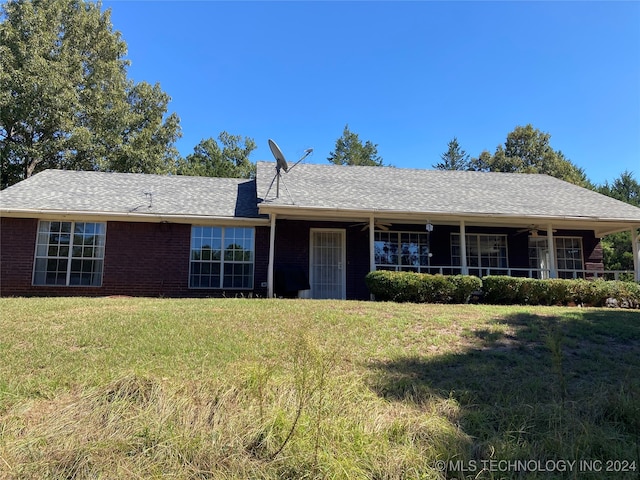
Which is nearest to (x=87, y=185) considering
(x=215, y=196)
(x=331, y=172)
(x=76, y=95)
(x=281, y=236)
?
(x=215, y=196)

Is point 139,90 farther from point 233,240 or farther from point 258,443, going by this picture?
point 258,443

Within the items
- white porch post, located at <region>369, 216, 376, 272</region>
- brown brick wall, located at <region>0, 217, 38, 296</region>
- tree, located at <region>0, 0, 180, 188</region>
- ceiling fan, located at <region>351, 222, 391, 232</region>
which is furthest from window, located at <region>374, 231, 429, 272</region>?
tree, located at <region>0, 0, 180, 188</region>

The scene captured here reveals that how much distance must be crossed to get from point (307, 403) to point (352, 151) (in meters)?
40.6

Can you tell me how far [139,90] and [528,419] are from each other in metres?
31.0

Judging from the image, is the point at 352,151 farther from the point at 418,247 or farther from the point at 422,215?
the point at 422,215

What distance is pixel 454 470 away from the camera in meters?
3.29

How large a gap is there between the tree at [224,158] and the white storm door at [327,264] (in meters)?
23.0

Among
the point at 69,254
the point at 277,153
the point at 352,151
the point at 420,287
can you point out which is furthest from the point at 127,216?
the point at 352,151

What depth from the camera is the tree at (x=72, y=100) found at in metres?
21.6

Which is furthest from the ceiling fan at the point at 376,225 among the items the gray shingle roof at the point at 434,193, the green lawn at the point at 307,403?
the green lawn at the point at 307,403

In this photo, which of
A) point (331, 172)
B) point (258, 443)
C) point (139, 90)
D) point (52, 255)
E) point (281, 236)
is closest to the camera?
point (258, 443)

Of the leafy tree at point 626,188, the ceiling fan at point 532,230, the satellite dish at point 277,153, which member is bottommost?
the ceiling fan at point 532,230

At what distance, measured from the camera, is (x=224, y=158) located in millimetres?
38094

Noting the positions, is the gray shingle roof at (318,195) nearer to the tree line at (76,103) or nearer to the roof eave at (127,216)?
the roof eave at (127,216)
